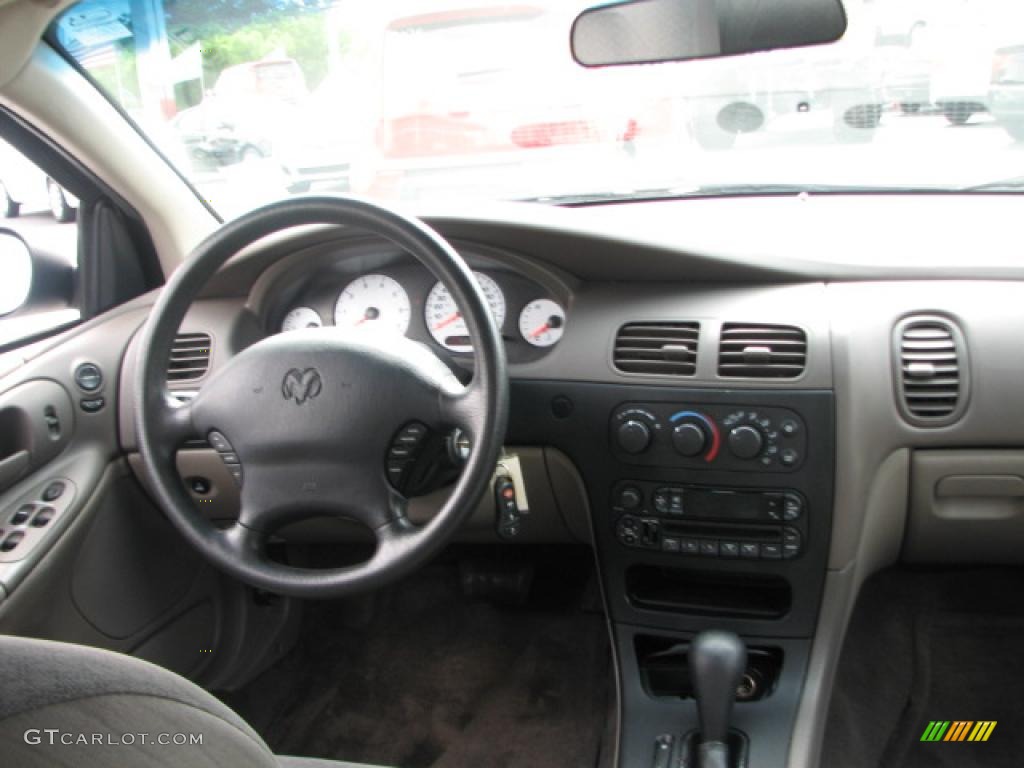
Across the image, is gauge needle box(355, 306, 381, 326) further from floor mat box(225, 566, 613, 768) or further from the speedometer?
floor mat box(225, 566, 613, 768)

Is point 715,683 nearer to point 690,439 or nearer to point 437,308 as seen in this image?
point 690,439

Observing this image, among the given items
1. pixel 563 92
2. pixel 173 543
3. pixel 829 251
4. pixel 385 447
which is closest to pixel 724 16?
pixel 829 251

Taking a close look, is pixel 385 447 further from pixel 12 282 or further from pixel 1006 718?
pixel 1006 718

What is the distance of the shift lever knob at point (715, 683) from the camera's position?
1.97m

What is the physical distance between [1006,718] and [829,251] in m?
1.27

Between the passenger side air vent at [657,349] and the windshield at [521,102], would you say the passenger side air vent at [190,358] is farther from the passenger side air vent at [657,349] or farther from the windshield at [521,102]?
the passenger side air vent at [657,349]

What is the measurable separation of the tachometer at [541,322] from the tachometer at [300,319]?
0.48m

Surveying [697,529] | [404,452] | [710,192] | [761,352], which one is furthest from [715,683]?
[710,192]

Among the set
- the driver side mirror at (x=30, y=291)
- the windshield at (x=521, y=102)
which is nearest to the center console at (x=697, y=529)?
the windshield at (x=521, y=102)

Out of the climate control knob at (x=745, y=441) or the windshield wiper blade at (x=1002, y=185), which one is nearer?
the climate control knob at (x=745, y=441)

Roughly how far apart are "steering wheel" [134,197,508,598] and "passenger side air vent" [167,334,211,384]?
473mm

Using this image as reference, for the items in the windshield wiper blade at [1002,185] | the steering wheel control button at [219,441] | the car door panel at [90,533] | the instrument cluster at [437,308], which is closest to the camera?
the steering wheel control button at [219,441]

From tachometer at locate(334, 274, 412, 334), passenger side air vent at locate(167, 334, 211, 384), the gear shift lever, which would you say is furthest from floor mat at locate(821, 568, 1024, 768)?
passenger side air vent at locate(167, 334, 211, 384)

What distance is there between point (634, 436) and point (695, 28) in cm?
79
